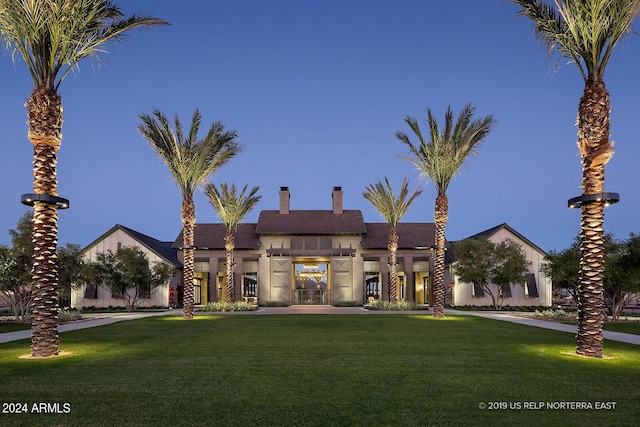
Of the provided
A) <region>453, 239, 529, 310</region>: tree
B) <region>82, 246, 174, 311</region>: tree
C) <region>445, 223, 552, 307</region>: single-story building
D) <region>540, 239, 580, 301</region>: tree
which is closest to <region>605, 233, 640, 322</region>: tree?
<region>540, 239, 580, 301</region>: tree

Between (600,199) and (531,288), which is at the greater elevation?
(600,199)

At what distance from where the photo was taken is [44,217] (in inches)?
477

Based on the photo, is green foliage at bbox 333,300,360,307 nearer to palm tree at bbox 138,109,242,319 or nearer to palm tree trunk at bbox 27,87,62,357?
palm tree at bbox 138,109,242,319

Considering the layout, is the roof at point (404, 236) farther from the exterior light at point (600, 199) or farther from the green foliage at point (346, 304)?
the exterior light at point (600, 199)

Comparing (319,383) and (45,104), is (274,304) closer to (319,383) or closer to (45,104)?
(45,104)

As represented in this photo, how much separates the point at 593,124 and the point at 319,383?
9591 millimetres

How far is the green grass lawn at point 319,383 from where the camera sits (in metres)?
6.41

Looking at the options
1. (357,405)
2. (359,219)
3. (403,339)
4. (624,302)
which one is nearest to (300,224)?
(359,219)

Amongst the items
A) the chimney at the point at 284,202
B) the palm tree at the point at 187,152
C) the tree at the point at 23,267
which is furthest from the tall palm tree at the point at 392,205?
the tree at the point at 23,267

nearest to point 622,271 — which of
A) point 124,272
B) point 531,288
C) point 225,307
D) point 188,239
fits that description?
point 531,288

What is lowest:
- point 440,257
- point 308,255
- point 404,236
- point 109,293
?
point 109,293

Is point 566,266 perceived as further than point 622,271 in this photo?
Yes

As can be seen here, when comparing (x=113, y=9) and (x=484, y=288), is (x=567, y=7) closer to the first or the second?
(x=113, y=9)

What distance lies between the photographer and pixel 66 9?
1193cm
